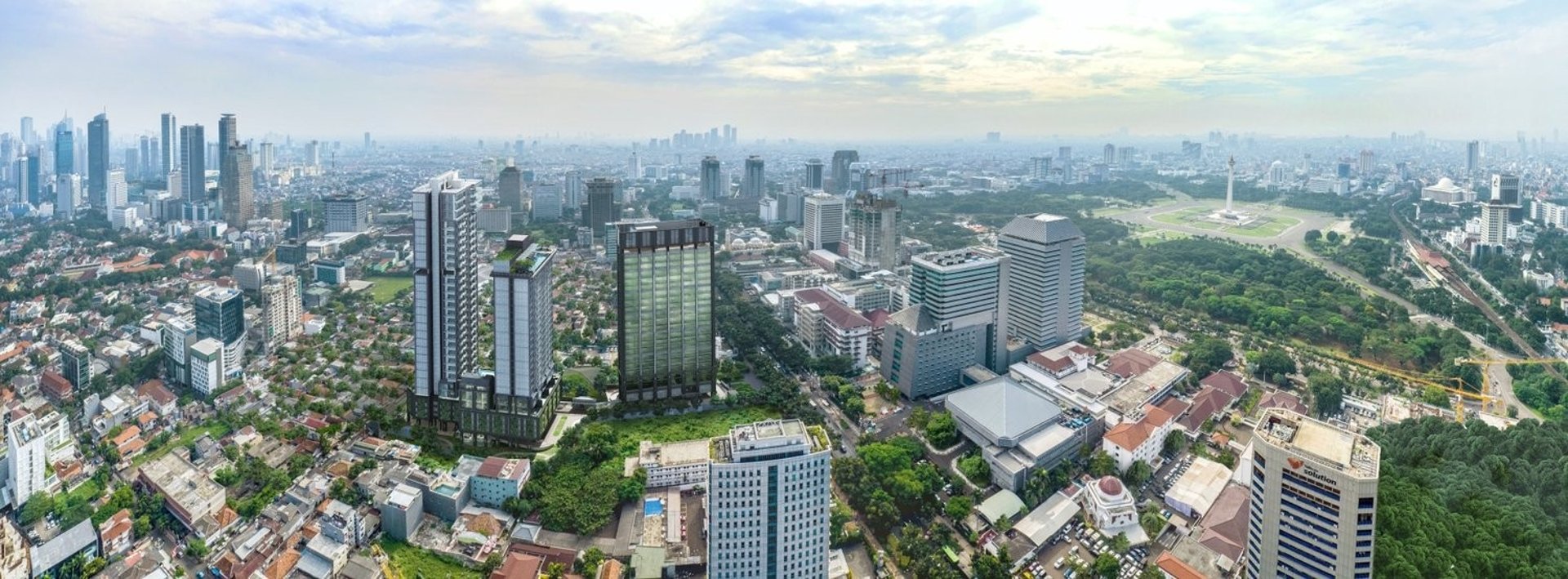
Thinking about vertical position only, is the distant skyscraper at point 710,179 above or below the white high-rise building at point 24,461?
above

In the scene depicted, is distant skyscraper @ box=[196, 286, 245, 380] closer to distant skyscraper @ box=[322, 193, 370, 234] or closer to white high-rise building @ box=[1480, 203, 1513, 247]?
distant skyscraper @ box=[322, 193, 370, 234]

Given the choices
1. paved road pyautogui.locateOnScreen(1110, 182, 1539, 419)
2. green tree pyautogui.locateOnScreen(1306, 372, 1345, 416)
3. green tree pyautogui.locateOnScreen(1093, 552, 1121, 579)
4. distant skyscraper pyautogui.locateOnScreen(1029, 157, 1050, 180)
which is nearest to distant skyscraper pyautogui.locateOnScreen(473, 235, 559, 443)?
green tree pyautogui.locateOnScreen(1093, 552, 1121, 579)

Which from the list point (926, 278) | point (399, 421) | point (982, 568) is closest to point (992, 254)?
point (926, 278)

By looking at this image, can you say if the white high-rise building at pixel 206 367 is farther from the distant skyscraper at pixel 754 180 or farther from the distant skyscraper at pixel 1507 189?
A: the distant skyscraper at pixel 1507 189

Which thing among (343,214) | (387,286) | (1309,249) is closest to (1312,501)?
(387,286)

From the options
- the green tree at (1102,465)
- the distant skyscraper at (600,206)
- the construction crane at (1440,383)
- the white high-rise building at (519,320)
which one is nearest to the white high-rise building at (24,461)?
the white high-rise building at (519,320)

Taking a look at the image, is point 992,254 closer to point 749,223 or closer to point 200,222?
point 749,223
